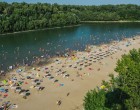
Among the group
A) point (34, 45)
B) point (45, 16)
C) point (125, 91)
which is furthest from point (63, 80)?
point (45, 16)

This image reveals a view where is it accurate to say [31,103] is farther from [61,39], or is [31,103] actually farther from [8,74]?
[61,39]

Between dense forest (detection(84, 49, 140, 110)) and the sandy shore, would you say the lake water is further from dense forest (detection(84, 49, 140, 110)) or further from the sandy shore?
dense forest (detection(84, 49, 140, 110))

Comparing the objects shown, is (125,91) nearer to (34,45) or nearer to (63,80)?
(63,80)

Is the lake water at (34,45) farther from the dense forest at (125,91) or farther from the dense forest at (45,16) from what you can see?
the dense forest at (125,91)

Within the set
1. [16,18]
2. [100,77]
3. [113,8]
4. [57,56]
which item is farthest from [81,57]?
[113,8]

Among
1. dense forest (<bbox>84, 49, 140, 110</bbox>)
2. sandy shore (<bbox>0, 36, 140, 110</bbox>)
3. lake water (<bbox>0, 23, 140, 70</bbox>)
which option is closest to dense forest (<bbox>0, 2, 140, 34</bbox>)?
lake water (<bbox>0, 23, 140, 70</bbox>)

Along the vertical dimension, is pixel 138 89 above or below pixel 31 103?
above
